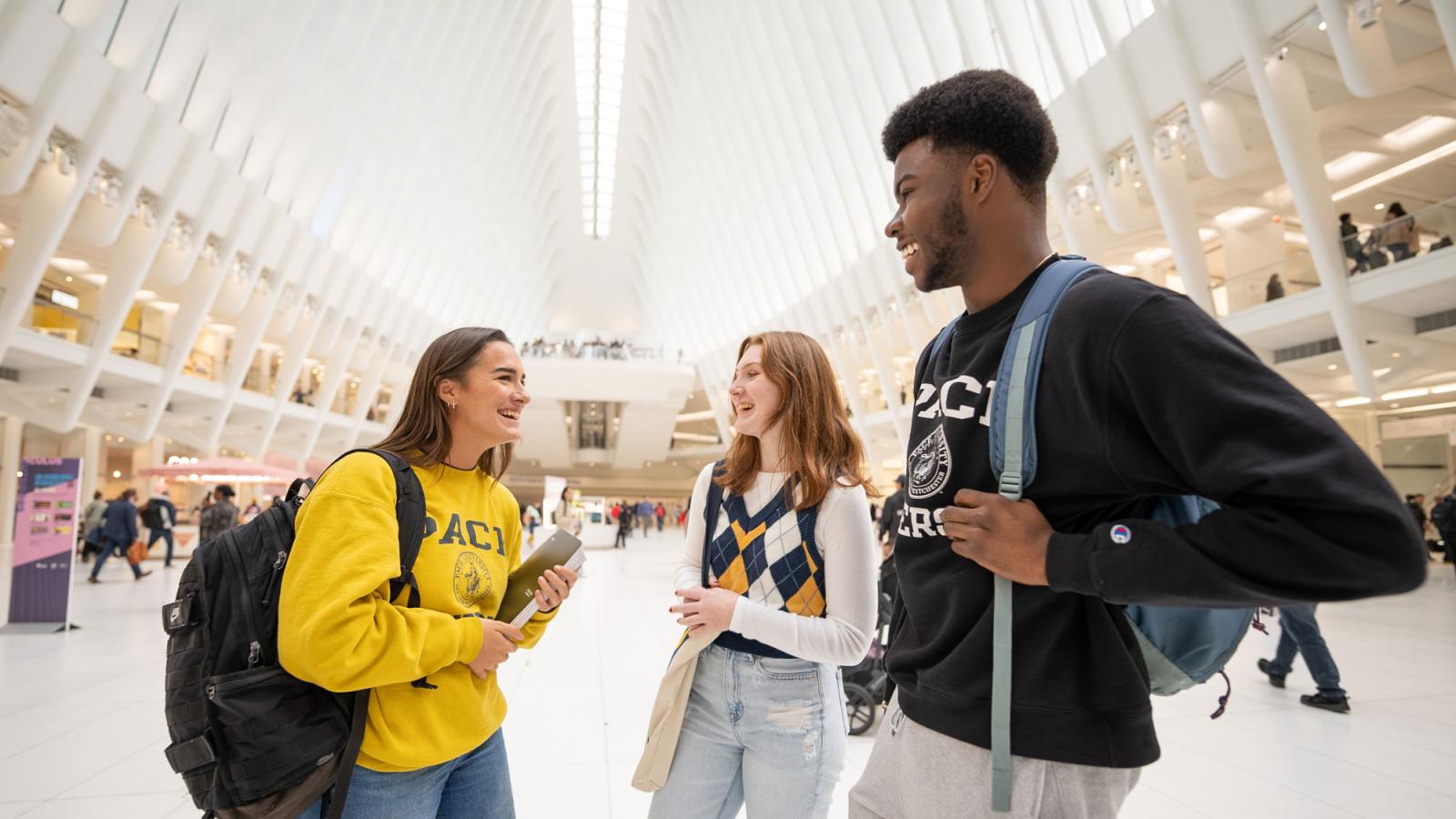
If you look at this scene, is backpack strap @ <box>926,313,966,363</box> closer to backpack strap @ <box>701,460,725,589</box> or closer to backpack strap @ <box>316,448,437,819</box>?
backpack strap @ <box>701,460,725,589</box>

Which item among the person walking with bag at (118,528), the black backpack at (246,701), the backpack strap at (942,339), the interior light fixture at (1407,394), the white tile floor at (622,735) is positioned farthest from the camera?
the interior light fixture at (1407,394)

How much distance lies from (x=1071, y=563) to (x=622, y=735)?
4.60 m

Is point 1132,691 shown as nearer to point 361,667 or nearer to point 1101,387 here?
point 1101,387

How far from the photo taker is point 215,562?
1.66 meters

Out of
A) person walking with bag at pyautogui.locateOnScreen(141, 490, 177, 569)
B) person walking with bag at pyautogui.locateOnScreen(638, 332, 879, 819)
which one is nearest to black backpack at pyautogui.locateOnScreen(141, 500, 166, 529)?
person walking with bag at pyautogui.locateOnScreen(141, 490, 177, 569)

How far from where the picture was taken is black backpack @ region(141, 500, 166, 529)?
15248 millimetres

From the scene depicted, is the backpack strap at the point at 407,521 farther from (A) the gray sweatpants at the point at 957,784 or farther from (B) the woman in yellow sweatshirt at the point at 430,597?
(A) the gray sweatpants at the point at 957,784

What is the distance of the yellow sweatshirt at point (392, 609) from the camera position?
5.18 feet

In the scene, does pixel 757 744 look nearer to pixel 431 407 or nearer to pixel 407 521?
pixel 407 521

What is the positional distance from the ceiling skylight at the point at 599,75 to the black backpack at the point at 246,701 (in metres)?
40.8

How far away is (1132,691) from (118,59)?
742 inches

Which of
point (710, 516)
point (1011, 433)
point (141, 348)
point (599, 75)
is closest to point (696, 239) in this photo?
point (599, 75)

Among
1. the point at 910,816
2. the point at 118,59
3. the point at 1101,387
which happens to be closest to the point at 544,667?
the point at 910,816

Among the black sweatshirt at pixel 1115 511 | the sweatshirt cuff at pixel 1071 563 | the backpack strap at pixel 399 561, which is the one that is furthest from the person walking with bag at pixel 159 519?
the sweatshirt cuff at pixel 1071 563
